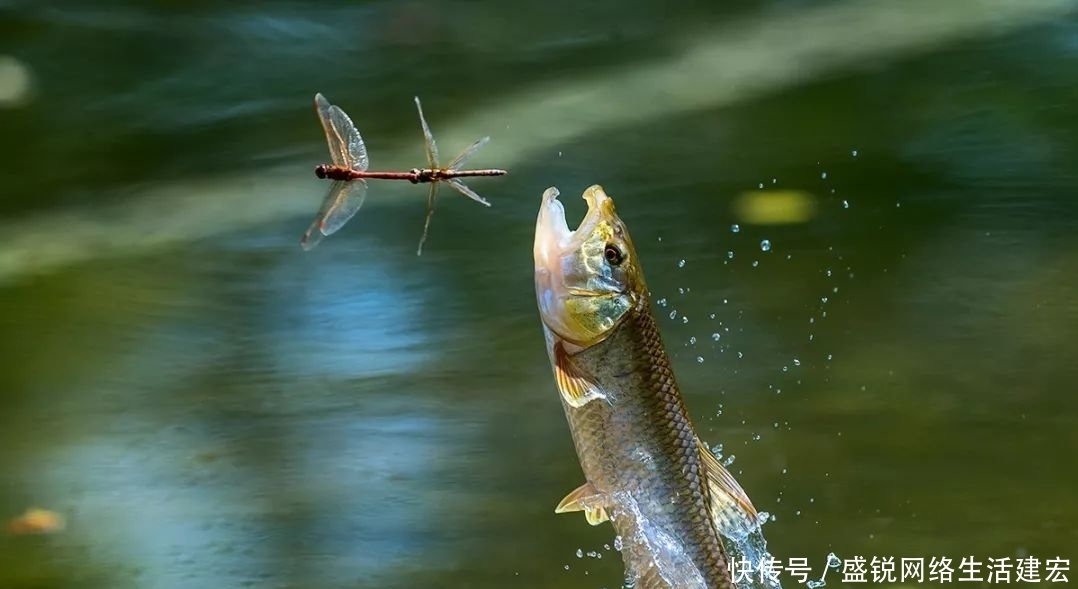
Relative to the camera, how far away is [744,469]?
222 centimetres

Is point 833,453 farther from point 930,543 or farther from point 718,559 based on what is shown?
point 718,559

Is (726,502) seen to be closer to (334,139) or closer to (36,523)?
(334,139)

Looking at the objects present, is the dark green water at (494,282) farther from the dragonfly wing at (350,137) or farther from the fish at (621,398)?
the dragonfly wing at (350,137)

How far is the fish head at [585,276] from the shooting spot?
1358mm

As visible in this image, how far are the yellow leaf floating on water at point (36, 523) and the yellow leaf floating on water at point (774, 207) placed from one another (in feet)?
5.56

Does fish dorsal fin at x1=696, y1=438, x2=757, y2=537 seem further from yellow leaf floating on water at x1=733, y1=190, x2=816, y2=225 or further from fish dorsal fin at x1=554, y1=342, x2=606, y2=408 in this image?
yellow leaf floating on water at x1=733, y1=190, x2=816, y2=225

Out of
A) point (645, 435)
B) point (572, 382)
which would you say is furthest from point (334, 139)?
point (645, 435)

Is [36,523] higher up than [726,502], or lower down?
higher up

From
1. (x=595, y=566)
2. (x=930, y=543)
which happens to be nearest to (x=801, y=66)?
(x=930, y=543)

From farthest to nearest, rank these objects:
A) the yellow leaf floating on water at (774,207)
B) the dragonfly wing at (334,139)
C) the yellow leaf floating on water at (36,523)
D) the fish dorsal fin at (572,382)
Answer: the yellow leaf floating on water at (774,207) → the yellow leaf floating on water at (36,523) → the dragonfly wing at (334,139) → the fish dorsal fin at (572,382)

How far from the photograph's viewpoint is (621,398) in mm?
1366

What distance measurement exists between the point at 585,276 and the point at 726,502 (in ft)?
1.22

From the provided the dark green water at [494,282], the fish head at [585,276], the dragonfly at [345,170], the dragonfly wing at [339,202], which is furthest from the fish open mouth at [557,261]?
the dark green water at [494,282]

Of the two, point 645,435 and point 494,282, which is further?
point 494,282
